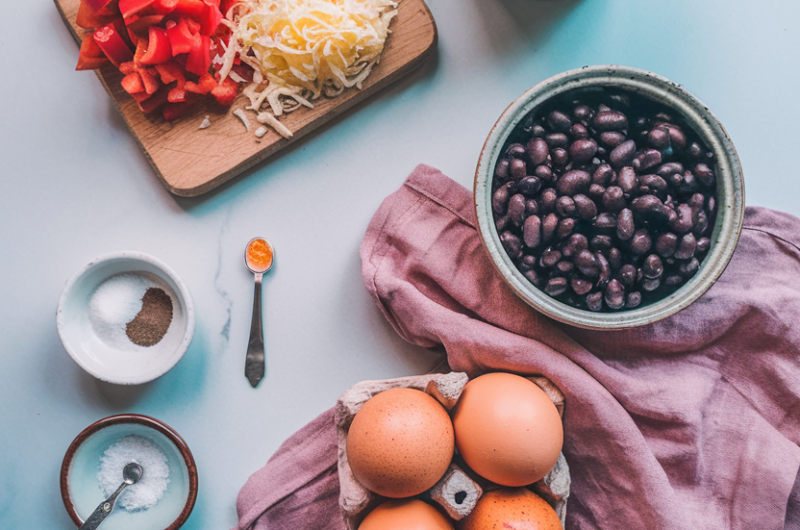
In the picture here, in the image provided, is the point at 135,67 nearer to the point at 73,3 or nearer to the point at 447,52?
the point at 73,3

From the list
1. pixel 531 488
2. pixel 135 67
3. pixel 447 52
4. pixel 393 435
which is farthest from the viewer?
pixel 447 52

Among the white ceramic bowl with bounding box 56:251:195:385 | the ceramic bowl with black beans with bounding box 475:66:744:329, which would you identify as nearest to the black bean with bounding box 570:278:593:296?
the ceramic bowl with black beans with bounding box 475:66:744:329

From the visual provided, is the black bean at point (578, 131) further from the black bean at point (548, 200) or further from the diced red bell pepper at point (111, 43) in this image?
the diced red bell pepper at point (111, 43)

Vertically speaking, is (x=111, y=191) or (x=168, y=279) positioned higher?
(x=111, y=191)

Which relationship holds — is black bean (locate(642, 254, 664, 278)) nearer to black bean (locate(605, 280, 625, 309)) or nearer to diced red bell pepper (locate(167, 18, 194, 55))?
black bean (locate(605, 280, 625, 309))

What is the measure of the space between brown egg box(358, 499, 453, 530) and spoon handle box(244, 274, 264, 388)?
433mm

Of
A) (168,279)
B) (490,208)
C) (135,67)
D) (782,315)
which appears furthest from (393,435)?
(135,67)

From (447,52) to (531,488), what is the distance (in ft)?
3.35

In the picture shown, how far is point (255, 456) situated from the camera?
1314 mm

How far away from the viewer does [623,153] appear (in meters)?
0.98

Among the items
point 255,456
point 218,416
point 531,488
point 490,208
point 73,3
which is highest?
point 73,3

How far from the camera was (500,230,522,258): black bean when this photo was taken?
104cm

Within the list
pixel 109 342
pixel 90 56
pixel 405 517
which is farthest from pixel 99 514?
pixel 90 56

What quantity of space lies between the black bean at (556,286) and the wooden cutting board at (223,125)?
2.06ft
